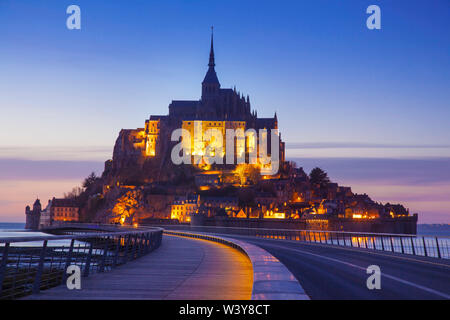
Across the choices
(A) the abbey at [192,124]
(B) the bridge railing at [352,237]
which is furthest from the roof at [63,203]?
(B) the bridge railing at [352,237]

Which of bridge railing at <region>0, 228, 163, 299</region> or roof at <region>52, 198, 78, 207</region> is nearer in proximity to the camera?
bridge railing at <region>0, 228, 163, 299</region>

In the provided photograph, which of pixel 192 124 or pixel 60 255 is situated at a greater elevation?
pixel 192 124

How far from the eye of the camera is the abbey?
541 ft

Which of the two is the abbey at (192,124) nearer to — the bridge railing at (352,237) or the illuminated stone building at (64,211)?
the illuminated stone building at (64,211)

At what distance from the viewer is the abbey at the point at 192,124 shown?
16488 centimetres

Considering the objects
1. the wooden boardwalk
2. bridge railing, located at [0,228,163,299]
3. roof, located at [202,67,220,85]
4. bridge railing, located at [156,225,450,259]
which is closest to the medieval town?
roof, located at [202,67,220,85]

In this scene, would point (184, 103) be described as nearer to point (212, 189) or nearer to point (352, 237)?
point (212, 189)

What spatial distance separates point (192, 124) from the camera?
166m

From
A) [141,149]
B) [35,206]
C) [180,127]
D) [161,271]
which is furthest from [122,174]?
[161,271]

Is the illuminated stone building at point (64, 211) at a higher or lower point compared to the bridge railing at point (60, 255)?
lower

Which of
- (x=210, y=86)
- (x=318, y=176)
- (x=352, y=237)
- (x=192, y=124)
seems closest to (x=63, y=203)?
(x=192, y=124)

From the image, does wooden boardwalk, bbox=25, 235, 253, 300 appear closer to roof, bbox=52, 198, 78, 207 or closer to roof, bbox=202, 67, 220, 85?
roof, bbox=52, 198, 78, 207

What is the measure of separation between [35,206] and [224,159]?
273ft
